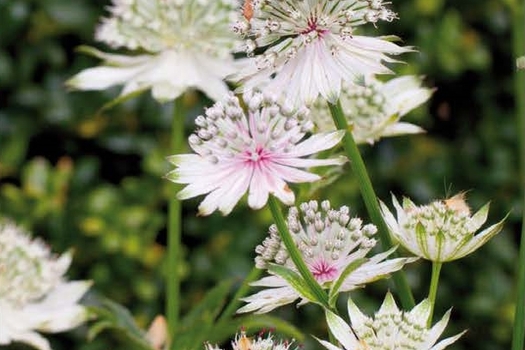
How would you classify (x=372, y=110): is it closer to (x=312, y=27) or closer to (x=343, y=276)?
(x=312, y=27)

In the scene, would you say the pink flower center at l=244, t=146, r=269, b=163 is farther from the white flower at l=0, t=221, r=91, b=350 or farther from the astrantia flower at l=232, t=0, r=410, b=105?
Result: the white flower at l=0, t=221, r=91, b=350

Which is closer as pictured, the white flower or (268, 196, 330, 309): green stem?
(268, 196, 330, 309): green stem

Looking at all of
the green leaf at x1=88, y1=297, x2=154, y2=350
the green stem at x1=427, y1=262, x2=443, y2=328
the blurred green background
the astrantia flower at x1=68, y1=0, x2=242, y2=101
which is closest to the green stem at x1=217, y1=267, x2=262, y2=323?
the green leaf at x1=88, y1=297, x2=154, y2=350

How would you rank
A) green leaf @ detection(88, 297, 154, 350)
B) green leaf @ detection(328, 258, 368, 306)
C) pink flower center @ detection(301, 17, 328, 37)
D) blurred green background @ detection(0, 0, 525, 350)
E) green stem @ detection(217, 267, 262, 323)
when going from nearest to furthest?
green leaf @ detection(328, 258, 368, 306) < pink flower center @ detection(301, 17, 328, 37) < green stem @ detection(217, 267, 262, 323) < green leaf @ detection(88, 297, 154, 350) < blurred green background @ detection(0, 0, 525, 350)

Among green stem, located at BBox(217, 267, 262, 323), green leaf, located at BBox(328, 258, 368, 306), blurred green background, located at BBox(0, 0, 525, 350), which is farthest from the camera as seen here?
blurred green background, located at BBox(0, 0, 525, 350)

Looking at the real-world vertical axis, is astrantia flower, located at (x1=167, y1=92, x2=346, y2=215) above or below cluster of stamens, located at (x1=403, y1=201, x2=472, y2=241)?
above
